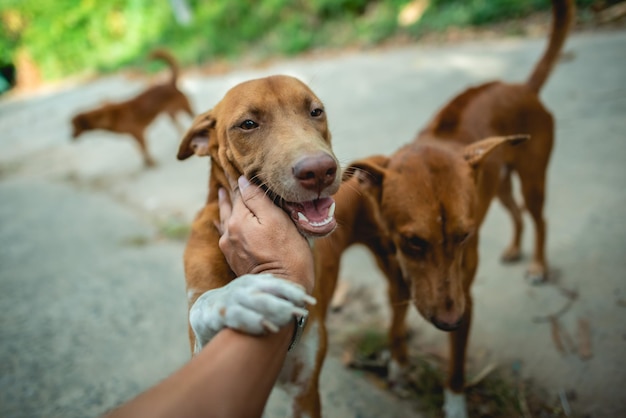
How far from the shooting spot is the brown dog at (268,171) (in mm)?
1713

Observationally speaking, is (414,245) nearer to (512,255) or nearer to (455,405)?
(455,405)

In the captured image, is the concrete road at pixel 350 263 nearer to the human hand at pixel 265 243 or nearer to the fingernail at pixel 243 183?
the fingernail at pixel 243 183

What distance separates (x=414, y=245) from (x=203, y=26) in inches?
628

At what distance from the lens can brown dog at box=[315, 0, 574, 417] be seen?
2.27 metres

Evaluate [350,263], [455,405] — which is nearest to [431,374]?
[455,405]

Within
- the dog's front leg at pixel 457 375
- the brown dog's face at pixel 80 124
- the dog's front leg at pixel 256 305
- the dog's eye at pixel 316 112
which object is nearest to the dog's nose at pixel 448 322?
the dog's front leg at pixel 457 375

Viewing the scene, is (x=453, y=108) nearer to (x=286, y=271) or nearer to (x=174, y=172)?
(x=286, y=271)

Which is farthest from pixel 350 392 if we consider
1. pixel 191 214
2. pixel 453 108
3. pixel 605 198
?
pixel 191 214

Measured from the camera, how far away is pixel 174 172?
7.16 m

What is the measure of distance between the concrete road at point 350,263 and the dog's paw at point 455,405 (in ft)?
0.71

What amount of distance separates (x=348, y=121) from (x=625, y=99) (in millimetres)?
3627

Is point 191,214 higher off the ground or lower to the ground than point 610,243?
higher

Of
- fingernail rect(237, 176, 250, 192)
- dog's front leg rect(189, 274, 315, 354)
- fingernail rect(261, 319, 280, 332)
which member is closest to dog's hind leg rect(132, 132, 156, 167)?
fingernail rect(237, 176, 250, 192)

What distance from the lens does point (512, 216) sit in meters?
3.81
